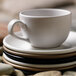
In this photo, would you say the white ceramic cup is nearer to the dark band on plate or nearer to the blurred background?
the dark band on plate

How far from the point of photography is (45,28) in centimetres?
59

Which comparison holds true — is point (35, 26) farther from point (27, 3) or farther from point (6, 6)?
point (6, 6)

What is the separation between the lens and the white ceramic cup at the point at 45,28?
1.90 feet

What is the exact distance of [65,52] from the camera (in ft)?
1.76

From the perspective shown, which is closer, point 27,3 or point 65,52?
point 65,52

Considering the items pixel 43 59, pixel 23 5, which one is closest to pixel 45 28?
pixel 43 59

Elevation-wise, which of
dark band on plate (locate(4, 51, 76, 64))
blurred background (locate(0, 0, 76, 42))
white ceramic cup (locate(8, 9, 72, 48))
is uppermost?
white ceramic cup (locate(8, 9, 72, 48))

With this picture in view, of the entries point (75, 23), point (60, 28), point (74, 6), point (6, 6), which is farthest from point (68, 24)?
point (6, 6)

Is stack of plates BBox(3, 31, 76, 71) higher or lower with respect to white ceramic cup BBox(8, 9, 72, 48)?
lower

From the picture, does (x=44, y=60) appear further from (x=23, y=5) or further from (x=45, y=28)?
(x=23, y=5)

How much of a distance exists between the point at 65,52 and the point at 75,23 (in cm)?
62

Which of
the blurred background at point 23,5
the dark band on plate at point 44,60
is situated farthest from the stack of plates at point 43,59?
the blurred background at point 23,5

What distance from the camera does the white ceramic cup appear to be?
1.90ft

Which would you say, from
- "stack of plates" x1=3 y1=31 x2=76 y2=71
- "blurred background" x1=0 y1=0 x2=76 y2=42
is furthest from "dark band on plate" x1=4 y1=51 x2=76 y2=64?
"blurred background" x1=0 y1=0 x2=76 y2=42
